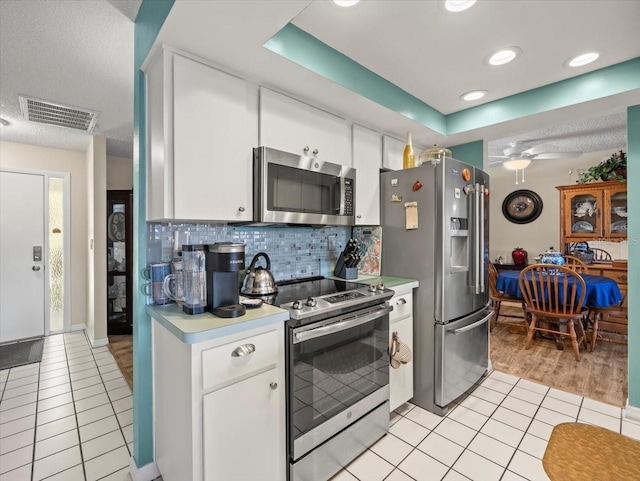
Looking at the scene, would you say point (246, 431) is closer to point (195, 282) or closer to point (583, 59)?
point (195, 282)

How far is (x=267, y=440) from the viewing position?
4.68 feet

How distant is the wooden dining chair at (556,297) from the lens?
3.18 meters

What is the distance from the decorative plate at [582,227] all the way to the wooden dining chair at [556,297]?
5.34ft

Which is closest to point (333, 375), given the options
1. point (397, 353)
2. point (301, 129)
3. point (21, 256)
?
point (397, 353)

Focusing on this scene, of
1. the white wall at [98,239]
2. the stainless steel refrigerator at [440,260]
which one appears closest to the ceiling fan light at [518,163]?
the stainless steel refrigerator at [440,260]

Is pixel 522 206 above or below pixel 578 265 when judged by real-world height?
above

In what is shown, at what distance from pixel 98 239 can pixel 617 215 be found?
267 inches

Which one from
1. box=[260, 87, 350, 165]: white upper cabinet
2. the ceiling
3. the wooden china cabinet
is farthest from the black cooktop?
the wooden china cabinet

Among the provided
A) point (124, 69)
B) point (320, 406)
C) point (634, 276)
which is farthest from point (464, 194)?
point (124, 69)

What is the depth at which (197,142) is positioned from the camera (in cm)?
156

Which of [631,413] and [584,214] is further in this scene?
[584,214]

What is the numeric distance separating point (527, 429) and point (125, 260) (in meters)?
4.63

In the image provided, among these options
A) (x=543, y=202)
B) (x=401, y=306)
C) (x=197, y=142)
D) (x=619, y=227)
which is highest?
(x=543, y=202)

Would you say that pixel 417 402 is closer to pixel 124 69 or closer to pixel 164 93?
pixel 164 93
